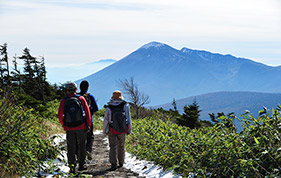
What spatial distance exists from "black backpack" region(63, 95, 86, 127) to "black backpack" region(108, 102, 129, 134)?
Answer: 3.25 feet

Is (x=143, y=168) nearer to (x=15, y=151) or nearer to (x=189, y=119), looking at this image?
(x=15, y=151)

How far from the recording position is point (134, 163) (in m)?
7.60

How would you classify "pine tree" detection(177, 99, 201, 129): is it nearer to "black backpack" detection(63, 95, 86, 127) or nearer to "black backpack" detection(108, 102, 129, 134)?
"black backpack" detection(108, 102, 129, 134)

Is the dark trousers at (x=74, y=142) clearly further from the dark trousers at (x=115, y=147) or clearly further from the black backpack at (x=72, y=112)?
the dark trousers at (x=115, y=147)

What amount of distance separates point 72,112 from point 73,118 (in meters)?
0.13

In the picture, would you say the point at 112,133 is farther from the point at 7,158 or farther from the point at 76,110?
the point at 7,158

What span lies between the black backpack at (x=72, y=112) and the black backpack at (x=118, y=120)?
0.99 m

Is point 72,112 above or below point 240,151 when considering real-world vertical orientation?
above

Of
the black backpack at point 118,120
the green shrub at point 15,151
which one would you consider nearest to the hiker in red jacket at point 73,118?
the green shrub at point 15,151

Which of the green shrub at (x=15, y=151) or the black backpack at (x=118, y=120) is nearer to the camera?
the green shrub at (x=15, y=151)

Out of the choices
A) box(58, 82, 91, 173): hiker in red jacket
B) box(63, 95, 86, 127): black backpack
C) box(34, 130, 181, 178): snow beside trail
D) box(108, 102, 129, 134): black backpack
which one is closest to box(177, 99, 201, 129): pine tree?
box(34, 130, 181, 178): snow beside trail

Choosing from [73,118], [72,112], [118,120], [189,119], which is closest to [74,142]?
[73,118]

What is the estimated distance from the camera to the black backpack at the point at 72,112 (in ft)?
19.5

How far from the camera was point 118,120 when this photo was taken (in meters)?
6.81
